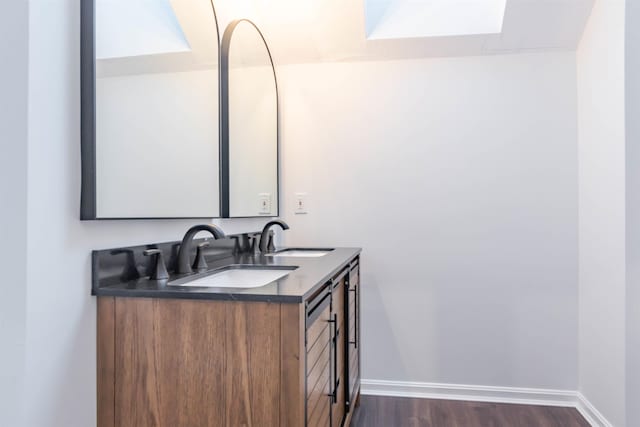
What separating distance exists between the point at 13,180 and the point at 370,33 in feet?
6.91

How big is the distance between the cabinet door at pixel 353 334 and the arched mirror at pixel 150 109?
28.9 inches

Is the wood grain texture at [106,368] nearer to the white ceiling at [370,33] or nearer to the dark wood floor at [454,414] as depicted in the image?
the dark wood floor at [454,414]

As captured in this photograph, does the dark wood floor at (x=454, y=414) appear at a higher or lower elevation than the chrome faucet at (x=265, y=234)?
lower

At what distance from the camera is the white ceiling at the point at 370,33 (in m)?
2.39

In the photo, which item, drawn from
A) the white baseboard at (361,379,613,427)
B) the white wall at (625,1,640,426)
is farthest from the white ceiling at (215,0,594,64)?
the white baseboard at (361,379,613,427)

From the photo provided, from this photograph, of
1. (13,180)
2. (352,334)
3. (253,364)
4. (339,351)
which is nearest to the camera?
(13,180)

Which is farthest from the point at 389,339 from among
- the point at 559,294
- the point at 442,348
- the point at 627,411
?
the point at 627,411

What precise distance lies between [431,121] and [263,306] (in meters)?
1.91

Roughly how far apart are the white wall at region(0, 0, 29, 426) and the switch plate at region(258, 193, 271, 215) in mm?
1492

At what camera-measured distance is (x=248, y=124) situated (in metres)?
2.32

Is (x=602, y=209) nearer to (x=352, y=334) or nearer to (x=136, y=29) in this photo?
(x=352, y=334)

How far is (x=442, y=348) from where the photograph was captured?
267 cm

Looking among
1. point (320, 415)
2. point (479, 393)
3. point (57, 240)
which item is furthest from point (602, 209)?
point (57, 240)

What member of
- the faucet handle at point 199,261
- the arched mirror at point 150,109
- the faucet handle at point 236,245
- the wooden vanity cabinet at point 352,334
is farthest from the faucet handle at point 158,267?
the wooden vanity cabinet at point 352,334
